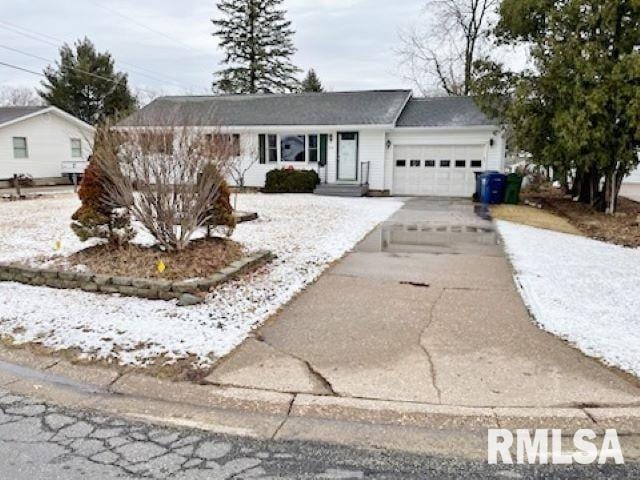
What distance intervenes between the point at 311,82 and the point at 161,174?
36.9 m

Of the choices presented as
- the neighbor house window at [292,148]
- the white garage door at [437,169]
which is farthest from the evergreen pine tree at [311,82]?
the white garage door at [437,169]

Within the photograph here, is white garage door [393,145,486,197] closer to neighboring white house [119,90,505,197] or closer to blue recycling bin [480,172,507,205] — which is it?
neighboring white house [119,90,505,197]

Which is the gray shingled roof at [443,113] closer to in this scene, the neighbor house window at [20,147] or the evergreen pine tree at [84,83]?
the neighbor house window at [20,147]

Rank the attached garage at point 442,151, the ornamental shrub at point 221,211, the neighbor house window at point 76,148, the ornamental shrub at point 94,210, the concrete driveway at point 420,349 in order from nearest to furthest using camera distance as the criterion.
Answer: the concrete driveway at point 420,349 → the ornamental shrub at point 94,210 → the ornamental shrub at point 221,211 → the attached garage at point 442,151 → the neighbor house window at point 76,148

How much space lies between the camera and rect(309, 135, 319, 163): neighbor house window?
20234 mm

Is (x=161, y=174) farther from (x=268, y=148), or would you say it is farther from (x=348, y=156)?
(x=268, y=148)


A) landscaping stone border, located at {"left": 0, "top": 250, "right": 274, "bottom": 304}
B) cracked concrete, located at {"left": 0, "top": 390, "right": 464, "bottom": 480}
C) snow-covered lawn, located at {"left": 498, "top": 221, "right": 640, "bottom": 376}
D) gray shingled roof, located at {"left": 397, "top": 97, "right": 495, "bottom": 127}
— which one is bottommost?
cracked concrete, located at {"left": 0, "top": 390, "right": 464, "bottom": 480}

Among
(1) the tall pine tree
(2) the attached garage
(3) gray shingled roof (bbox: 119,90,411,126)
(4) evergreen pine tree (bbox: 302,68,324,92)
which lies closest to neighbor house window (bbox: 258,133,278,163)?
(3) gray shingled roof (bbox: 119,90,411,126)

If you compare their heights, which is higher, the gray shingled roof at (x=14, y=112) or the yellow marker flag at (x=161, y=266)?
the gray shingled roof at (x=14, y=112)

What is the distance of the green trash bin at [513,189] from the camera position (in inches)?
648

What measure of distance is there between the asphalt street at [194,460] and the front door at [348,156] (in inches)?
689

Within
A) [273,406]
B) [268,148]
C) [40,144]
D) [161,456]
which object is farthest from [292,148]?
[161,456]

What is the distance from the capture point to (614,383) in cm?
362

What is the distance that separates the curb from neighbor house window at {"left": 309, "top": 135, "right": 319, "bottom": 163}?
56.4 ft
